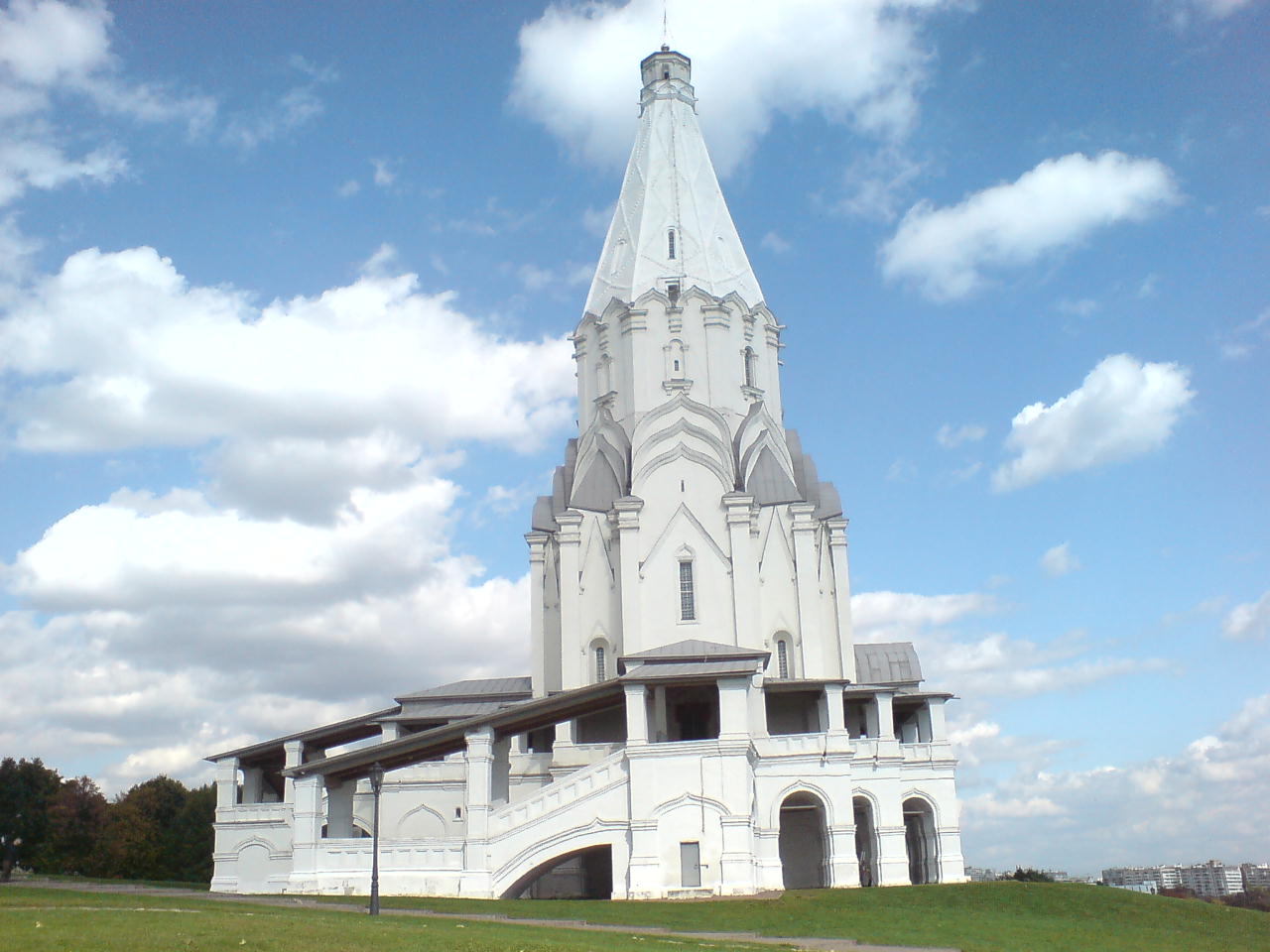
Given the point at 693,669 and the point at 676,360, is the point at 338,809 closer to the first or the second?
the point at 693,669

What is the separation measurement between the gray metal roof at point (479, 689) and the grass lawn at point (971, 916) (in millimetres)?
14541

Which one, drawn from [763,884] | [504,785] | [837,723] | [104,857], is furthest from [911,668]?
[104,857]

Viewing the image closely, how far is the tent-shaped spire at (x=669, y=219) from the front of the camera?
143 feet

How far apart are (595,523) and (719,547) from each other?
177 inches

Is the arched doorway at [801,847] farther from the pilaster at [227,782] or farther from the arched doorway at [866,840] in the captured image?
the pilaster at [227,782]

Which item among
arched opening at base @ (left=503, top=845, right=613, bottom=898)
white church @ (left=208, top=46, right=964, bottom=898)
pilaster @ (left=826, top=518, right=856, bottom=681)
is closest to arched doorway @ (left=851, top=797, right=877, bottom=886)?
white church @ (left=208, top=46, right=964, bottom=898)

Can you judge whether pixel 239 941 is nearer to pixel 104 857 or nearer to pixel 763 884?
pixel 763 884

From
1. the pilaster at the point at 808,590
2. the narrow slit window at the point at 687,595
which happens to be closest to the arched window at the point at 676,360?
the pilaster at the point at 808,590

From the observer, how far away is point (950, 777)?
122ft

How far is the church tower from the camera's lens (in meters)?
38.4

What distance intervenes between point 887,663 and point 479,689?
14.3 metres

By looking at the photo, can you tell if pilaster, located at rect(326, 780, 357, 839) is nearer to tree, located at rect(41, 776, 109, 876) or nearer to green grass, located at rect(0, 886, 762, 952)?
green grass, located at rect(0, 886, 762, 952)

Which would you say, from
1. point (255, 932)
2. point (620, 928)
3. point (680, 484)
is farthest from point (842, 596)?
point (255, 932)

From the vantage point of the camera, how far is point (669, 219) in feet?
146
